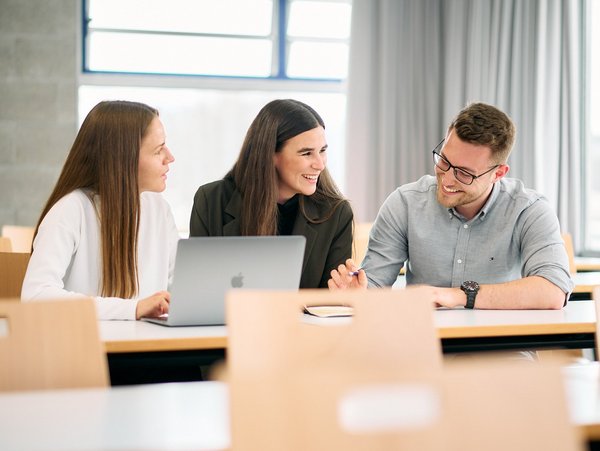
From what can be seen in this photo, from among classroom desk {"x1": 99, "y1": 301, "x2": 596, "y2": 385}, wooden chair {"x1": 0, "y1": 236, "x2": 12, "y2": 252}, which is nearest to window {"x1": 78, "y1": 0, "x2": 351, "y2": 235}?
wooden chair {"x1": 0, "y1": 236, "x2": 12, "y2": 252}

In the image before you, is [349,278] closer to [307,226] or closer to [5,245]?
[307,226]

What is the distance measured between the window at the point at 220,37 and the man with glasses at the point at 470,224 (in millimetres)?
3444

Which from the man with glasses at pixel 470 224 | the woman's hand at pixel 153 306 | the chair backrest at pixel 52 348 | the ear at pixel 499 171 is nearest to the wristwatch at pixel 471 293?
the man with glasses at pixel 470 224

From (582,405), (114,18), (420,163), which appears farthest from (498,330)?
(114,18)

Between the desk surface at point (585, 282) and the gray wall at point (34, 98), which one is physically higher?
the gray wall at point (34, 98)

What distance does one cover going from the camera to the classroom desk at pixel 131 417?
3.75 ft

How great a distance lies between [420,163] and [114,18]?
92.5 inches

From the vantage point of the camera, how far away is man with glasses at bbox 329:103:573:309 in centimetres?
264

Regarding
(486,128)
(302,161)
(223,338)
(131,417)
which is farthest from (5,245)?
(131,417)

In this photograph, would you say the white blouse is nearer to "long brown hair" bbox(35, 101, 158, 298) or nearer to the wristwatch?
"long brown hair" bbox(35, 101, 158, 298)

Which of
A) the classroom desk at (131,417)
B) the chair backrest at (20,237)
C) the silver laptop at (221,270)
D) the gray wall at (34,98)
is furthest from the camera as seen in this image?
the gray wall at (34,98)

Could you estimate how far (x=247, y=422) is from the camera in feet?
2.75

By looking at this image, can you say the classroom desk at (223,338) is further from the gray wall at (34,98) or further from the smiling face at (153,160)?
the gray wall at (34,98)

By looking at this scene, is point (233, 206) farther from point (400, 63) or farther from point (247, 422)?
point (400, 63)
